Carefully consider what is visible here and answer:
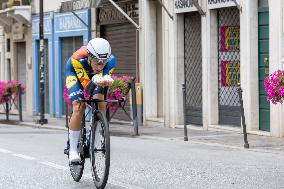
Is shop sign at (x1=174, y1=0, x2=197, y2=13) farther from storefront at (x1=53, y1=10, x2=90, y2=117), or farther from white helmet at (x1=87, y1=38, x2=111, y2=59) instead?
white helmet at (x1=87, y1=38, x2=111, y2=59)

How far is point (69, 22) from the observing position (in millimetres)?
30219

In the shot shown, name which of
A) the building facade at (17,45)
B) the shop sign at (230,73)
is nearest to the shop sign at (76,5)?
the shop sign at (230,73)

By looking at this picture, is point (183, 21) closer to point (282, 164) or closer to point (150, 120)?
point (150, 120)

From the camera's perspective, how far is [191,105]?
2220cm

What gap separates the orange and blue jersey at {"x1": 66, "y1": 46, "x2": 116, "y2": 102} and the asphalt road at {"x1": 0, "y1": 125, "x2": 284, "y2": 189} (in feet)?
3.43

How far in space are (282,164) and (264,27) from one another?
6.70m

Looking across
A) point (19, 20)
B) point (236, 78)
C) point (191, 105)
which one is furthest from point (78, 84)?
point (19, 20)

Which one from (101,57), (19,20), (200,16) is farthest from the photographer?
(19,20)

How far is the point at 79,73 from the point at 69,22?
2092 centimetres

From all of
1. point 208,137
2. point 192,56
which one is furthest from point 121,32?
point 208,137

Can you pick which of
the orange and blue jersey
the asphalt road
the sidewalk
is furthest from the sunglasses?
the sidewalk

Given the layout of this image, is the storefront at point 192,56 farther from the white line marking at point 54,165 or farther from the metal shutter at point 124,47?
the white line marking at point 54,165

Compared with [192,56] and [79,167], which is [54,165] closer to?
[79,167]

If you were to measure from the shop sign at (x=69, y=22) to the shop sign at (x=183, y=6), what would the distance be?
6.93 meters
